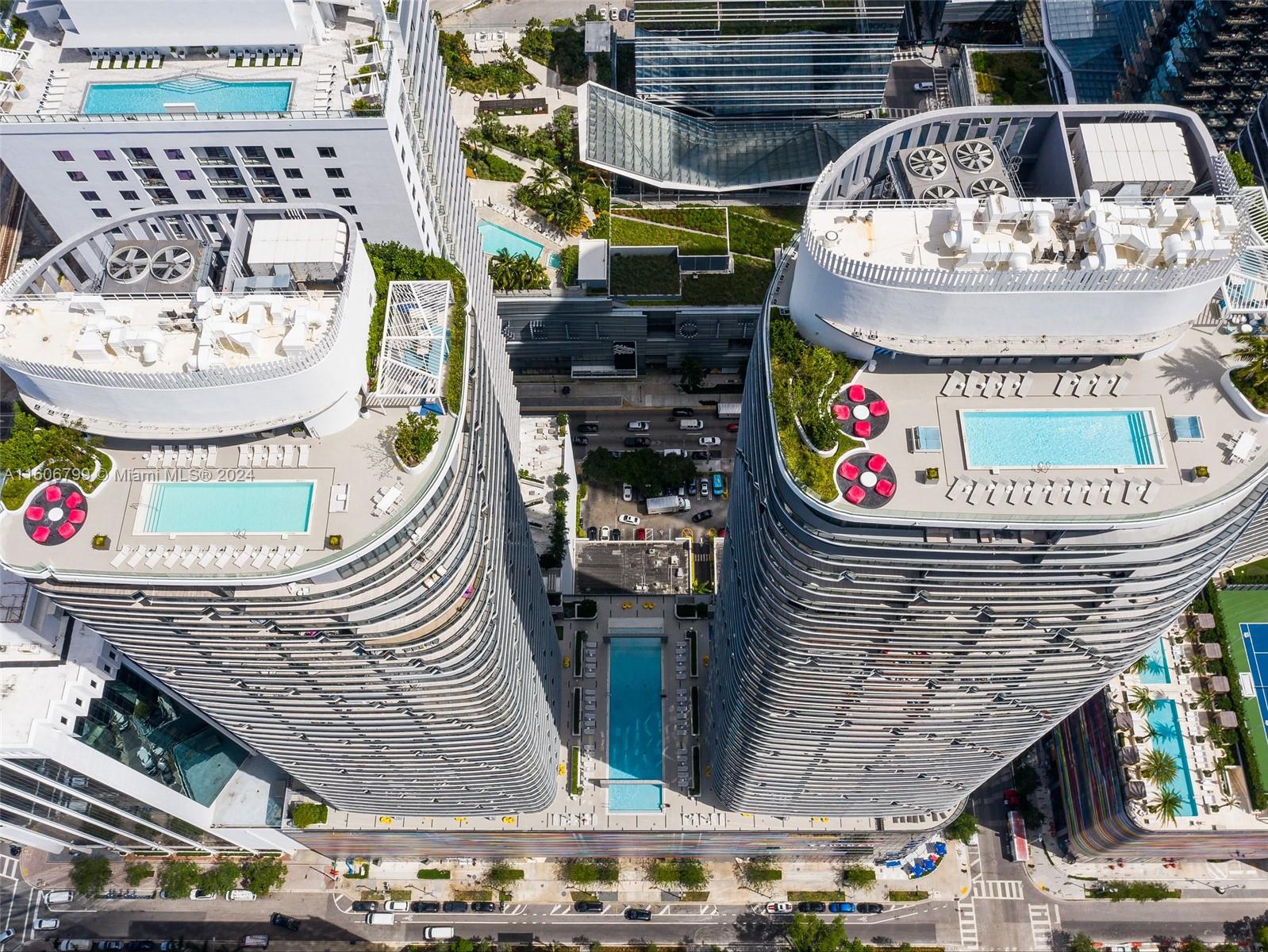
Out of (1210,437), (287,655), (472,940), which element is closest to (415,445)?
(287,655)

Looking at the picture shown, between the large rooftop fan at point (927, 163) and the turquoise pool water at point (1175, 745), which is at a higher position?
the large rooftop fan at point (927, 163)

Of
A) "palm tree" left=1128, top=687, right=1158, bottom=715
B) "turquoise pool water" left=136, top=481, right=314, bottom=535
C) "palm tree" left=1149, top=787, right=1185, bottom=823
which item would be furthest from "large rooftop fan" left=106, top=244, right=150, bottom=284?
"palm tree" left=1149, top=787, right=1185, bottom=823

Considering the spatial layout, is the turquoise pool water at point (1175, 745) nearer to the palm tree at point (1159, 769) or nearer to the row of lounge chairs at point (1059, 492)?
the palm tree at point (1159, 769)

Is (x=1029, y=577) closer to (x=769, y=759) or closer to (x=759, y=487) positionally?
(x=759, y=487)

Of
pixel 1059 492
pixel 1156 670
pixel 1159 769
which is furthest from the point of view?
pixel 1156 670

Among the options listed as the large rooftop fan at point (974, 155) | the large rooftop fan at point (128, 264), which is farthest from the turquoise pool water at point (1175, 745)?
the large rooftop fan at point (128, 264)

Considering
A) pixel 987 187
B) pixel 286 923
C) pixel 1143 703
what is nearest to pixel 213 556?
pixel 987 187

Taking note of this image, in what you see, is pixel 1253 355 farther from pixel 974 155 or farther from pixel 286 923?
pixel 286 923
